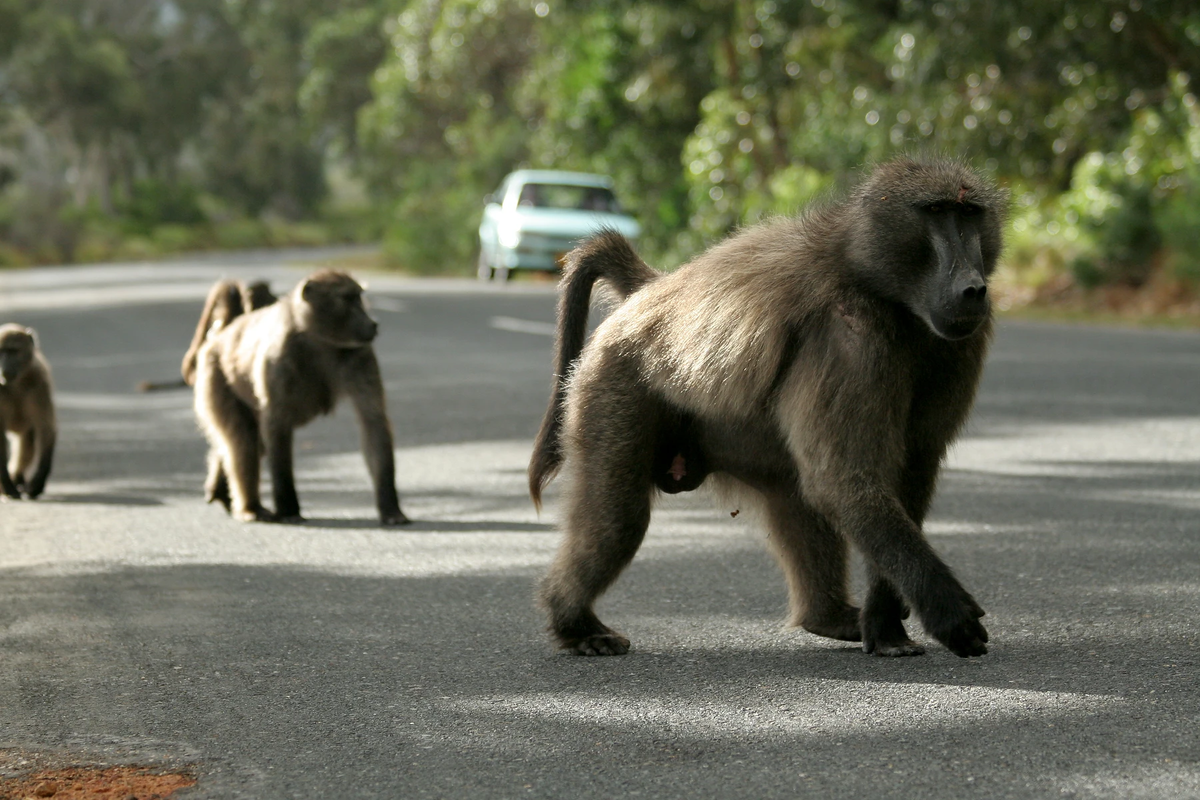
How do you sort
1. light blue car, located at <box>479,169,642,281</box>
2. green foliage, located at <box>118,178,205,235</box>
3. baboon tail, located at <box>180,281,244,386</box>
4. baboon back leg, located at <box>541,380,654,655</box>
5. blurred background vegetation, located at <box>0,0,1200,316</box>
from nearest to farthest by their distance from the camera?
1. baboon back leg, located at <box>541,380,654,655</box>
2. baboon tail, located at <box>180,281,244,386</box>
3. blurred background vegetation, located at <box>0,0,1200,316</box>
4. light blue car, located at <box>479,169,642,281</box>
5. green foliage, located at <box>118,178,205,235</box>

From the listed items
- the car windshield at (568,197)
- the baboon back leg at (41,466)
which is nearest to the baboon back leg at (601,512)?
the baboon back leg at (41,466)

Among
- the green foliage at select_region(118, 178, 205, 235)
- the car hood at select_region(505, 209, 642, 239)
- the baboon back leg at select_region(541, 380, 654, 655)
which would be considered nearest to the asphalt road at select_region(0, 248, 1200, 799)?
the baboon back leg at select_region(541, 380, 654, 655)

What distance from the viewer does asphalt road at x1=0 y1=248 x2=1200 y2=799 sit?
403 centimetres

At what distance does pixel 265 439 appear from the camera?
828 centimetres

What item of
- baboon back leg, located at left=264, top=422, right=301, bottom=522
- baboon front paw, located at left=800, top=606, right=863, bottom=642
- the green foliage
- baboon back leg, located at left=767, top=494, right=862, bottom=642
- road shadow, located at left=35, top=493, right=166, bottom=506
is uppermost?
baboon back leg, located at left=767, top=494, right=862, bottom=642

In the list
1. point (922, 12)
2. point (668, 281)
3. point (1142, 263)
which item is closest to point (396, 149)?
point (922, 12)

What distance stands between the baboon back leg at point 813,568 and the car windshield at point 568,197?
945 inches

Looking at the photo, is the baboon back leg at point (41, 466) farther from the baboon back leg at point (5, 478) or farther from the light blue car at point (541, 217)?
the light blue car at point (541, 217)

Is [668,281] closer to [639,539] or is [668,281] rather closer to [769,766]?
[639,539]

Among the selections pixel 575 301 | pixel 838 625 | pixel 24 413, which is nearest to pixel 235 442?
pixel 24 413

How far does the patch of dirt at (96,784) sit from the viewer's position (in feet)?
12.8

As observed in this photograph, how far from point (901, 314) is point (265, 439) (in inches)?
170

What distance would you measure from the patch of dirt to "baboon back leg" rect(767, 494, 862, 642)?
7.10 ft

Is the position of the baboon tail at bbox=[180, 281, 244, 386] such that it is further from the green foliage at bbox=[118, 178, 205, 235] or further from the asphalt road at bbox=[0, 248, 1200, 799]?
the green foliage at bbox=[118, 178, 205, 235]
